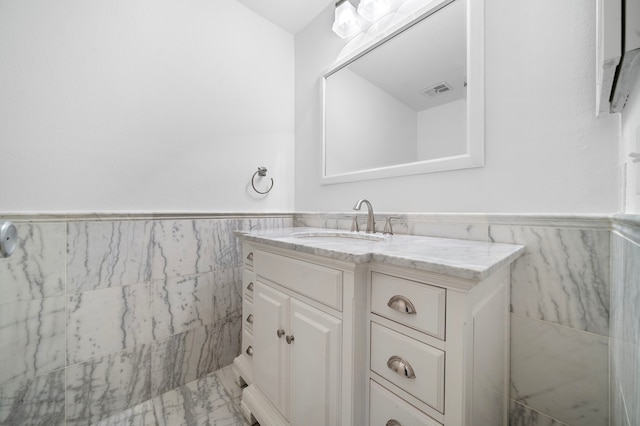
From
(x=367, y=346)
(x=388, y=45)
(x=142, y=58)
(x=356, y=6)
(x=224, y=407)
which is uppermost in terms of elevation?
(x=356, y=6)

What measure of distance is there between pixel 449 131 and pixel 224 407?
167cm

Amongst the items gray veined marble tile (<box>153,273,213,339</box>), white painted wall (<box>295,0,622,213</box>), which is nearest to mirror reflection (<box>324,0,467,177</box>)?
white painted wall (<box>295,0,622,213</box>)

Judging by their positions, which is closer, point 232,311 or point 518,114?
point 518,114

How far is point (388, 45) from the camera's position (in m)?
1.31

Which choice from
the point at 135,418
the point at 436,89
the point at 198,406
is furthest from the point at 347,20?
the point at 135,418

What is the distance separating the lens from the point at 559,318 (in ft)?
2.62

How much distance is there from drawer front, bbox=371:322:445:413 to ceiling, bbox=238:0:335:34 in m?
1.96

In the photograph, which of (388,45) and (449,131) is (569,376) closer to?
(449,131)

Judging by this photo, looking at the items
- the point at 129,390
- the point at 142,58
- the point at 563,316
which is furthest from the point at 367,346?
the point at 142,58

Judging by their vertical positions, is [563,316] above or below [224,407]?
above

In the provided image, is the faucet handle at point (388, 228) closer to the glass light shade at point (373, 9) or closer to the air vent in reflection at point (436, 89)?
the air vent in reflection at point (436, 89)

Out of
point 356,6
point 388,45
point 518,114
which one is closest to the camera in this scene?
point 518,114

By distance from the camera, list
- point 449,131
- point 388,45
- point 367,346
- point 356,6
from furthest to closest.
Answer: point 356,6 → point 388,45 → point 449,131 → point 367,346

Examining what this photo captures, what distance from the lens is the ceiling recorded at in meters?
1.62
